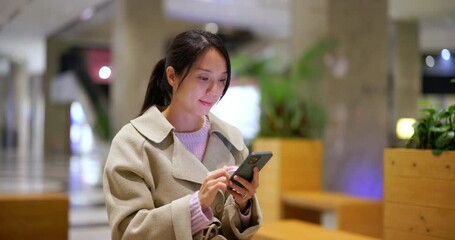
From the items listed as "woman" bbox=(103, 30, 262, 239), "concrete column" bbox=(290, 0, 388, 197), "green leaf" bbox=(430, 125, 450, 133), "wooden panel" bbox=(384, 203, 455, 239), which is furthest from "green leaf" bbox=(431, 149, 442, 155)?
"concrete column" bbox=(290, 0, 388, 197)

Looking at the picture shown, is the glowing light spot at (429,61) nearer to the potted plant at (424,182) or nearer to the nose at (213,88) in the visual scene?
the potted plant at (424,182)

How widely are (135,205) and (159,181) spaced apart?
154 mm

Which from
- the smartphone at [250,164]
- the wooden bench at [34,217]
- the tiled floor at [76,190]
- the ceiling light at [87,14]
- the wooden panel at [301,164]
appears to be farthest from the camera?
the ceiling light at [87,14]

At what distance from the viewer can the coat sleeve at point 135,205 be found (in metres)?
2.11

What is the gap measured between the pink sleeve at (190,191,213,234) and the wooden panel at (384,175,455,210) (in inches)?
51.8

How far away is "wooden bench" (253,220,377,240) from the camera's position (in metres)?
3.82

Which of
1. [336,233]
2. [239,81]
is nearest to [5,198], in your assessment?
[336,233]

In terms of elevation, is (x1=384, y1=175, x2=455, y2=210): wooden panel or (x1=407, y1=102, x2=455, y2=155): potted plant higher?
(x1=407, y1=102, x2=455, y2=155): potted plant

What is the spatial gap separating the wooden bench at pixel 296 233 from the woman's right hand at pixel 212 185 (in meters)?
1.75

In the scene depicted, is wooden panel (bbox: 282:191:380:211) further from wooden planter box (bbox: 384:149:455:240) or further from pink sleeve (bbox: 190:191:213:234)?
pink sleeve (bbox: 190:191:213:234)

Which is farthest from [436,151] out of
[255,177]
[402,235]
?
[255,177]

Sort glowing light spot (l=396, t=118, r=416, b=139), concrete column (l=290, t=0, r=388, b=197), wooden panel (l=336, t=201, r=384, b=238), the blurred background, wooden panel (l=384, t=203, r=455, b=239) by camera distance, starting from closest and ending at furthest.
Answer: wooden panel (l=384, t=203, r=455, b=239) < wooden panel (l=336, t=201, r=384, b=238) < the blurred background < glowing light spot (l=396, t=118, r=416, b=139) < concrete column (l=290, t=0, r=388, b=197)

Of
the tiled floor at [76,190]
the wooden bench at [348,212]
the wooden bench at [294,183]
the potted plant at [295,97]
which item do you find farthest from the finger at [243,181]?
the potted plant at [295,97]

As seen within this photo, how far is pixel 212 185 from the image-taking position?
2.06 metres
